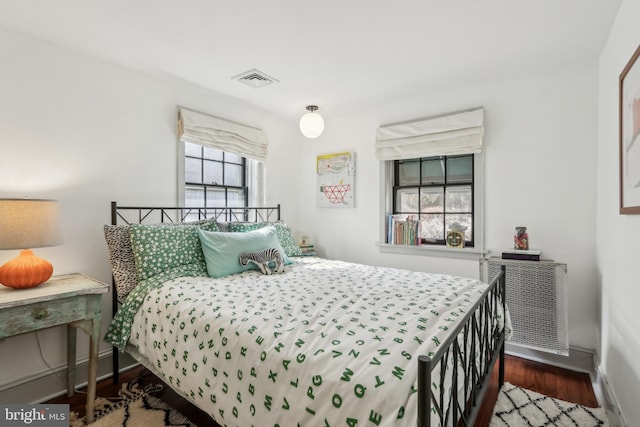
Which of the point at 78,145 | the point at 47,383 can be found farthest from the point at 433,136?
the point at 47,383

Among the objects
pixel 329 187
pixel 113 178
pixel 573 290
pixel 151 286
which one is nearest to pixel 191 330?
pixel 151 286

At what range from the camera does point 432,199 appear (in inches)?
133

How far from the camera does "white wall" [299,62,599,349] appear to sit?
251cm

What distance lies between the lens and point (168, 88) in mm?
2838

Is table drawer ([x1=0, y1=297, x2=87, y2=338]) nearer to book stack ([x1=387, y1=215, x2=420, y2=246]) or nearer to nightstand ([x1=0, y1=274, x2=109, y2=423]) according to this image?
nightstand ([x1=0, y1=274, x2=109, y2=423])

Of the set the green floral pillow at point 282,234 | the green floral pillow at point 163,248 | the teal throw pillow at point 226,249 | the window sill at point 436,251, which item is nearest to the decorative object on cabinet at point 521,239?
the window sill at point 436,251

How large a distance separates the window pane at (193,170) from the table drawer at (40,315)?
1499 mm

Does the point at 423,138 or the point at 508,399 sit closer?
the point at 508,399

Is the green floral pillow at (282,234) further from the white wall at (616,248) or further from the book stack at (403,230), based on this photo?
the white wall at (616,248)

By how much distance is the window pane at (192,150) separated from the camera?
307 cm

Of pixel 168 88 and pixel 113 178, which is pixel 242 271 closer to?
pixel 113 178

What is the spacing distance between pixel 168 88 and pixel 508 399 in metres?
3.50

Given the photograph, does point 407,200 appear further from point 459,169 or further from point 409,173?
point 459,169

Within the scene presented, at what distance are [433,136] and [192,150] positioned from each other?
2.33m
